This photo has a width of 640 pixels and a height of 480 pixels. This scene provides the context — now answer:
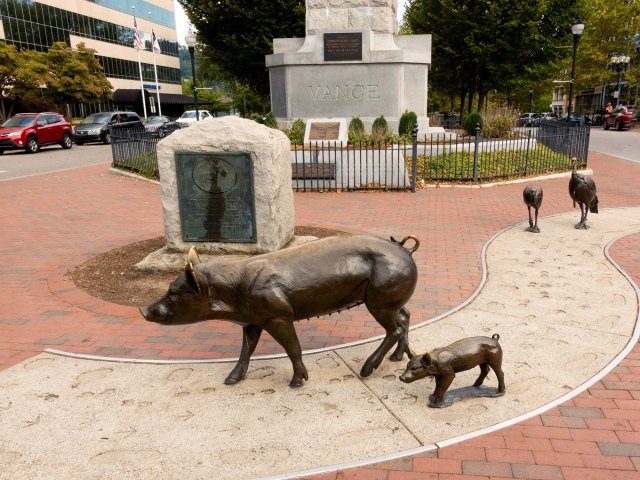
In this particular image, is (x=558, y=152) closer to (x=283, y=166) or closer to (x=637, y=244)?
(x=637, y=244)

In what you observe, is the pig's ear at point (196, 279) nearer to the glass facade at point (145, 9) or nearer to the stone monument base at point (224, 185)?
the stone monument base at point (224, 185)

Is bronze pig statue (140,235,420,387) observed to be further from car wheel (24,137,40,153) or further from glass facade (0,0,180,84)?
glass facade (0,0,180,84)

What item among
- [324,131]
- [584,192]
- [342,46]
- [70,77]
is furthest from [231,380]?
[70,77]

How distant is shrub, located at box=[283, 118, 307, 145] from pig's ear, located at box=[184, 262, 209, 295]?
42.1 ft

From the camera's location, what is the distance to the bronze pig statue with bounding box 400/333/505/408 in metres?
3.57

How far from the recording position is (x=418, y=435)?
11.0 ft

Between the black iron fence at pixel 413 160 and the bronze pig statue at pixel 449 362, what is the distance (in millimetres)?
9429

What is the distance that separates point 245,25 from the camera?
2798 centimetres

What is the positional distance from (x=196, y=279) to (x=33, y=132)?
2497cm

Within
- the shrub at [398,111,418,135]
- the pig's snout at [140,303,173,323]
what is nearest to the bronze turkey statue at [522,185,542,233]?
the pig's snout at [140,303,173,323]

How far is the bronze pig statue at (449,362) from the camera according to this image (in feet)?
11.7

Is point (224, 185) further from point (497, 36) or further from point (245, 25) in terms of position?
point (497, 36)

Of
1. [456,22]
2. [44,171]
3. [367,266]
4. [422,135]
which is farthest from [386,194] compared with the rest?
[456,22]

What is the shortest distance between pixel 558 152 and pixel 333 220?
1058 centimetres
